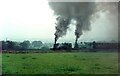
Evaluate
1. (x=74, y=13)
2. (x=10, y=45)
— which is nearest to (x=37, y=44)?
(x=10, y=45)

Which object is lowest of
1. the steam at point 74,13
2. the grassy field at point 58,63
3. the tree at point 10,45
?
the grassy field at point 58,63

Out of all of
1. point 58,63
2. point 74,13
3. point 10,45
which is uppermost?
point 74,13

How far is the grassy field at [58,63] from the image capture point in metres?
2.84

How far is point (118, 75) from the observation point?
2881 millimetres

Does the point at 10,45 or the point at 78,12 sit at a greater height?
the point at 78,12

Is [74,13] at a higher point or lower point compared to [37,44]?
higher

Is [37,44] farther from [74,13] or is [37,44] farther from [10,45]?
[74,13]

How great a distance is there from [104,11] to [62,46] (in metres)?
0.64

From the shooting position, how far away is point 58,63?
2883 mm

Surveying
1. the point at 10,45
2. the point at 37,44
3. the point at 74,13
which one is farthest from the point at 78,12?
the point at 10,45

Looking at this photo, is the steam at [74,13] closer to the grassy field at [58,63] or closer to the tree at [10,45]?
the grassy field at [58,63]

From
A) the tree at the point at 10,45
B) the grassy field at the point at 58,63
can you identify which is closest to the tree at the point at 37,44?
the grassy field at the point at 58,63

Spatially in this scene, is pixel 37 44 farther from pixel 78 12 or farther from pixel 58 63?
pixel 78 12

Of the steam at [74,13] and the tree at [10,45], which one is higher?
the steam at [74,13]
